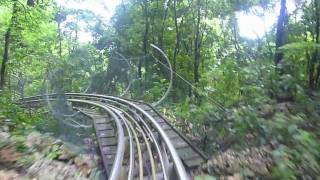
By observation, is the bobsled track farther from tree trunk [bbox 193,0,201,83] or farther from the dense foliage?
tree trunk [bbox 193,0,201,83]

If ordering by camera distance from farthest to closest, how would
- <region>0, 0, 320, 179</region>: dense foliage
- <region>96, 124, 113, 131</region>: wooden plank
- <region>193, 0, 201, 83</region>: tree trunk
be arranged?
1. <region>193, 0, 201, 83</region>: tree trunk
2. <region>96, 124, 113, 131</region>: wooden plank
3. <region>0, 0, 320, 179</region>: dense foliage

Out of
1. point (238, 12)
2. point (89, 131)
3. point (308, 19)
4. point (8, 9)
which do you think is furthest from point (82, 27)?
point (308, 19)

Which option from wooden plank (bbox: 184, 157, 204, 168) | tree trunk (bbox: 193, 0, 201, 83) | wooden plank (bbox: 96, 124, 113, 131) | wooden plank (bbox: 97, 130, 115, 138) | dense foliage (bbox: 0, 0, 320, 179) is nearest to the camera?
dense foliage (bbox: 0, 0, 320, 179)

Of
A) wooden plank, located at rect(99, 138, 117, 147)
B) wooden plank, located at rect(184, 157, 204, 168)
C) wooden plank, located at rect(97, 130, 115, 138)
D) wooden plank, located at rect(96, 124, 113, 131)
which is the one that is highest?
wooden plank, located at rect(96, 124, 113, 131)

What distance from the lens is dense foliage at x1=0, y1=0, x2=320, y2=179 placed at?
6473 millimetres

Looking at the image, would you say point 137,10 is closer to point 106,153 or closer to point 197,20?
point 197,20

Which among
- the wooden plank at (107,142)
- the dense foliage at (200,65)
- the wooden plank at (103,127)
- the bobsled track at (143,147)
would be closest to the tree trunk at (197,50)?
the dense foliage at (200,65)

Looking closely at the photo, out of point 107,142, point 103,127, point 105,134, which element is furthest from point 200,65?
point 107,142

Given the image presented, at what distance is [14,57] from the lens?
17.7 meters

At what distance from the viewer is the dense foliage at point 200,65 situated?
6473 millimetres

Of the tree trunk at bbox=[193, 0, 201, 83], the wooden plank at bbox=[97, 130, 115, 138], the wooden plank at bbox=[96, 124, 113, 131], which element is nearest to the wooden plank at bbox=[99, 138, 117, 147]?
the wooden plank at bbox=[97, 130, 115, 138]

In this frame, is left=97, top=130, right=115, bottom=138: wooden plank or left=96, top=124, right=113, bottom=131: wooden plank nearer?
left=97, top=130, right=115, bottom=138: wooden plank

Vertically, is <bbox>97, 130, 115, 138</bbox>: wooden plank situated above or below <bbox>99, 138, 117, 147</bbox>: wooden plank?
above

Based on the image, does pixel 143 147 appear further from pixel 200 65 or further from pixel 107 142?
pixel 200 65
